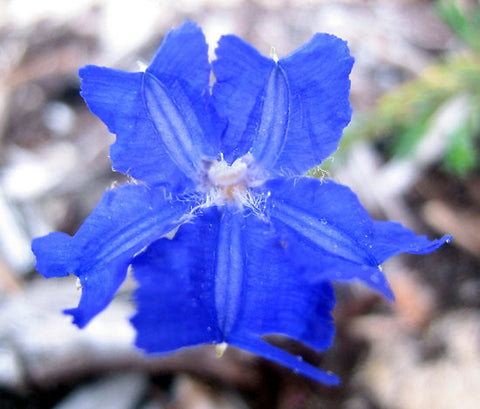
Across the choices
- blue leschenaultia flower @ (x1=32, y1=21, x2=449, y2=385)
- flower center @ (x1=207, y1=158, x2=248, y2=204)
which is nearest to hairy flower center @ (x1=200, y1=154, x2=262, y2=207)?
flower center @ (x1=207, y1=158, x2=248, y2=204)

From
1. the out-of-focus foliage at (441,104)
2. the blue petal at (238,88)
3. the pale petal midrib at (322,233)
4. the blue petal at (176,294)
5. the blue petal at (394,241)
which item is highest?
the out-of-focus foliage at (441,104)

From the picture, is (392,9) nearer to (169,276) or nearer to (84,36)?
(84,36)

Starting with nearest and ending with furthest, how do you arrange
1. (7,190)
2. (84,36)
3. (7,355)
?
(7,355) → (7,190) → (84,36)

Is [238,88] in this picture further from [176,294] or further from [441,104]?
[441,104]

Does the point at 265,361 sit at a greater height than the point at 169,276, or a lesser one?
lesser

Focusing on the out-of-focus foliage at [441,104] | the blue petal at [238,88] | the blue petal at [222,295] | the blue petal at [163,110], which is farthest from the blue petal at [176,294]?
the out-of-focus foliage at [441,104]

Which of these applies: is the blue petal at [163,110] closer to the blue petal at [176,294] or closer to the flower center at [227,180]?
the flower center at [227,180]

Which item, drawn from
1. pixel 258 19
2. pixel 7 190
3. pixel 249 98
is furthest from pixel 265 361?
pixel 258 19
